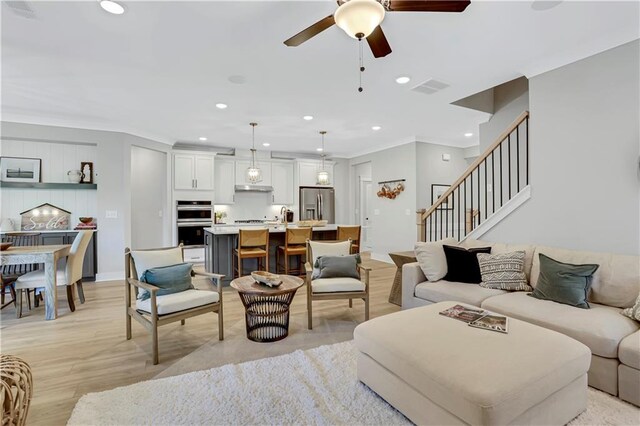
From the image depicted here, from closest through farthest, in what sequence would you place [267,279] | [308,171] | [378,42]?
1. [378,42]
2. [267,279]
3. [308,171]

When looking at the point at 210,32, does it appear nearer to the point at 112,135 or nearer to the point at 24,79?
the point at 24,79

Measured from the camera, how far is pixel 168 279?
9.78 feet

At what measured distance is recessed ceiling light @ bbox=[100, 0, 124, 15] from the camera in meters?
2.28

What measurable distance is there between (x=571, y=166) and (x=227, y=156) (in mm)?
6540

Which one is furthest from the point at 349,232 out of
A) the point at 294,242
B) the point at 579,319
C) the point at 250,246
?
the point at 579,319

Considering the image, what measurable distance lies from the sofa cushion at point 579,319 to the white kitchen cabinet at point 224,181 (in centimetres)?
626

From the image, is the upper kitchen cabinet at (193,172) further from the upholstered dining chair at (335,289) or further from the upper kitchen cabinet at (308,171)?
the upholstered dining chair at (335,289)

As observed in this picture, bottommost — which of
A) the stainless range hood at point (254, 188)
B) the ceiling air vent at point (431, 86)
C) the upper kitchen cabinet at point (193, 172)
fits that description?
the stainless range hood at point (254, 188)

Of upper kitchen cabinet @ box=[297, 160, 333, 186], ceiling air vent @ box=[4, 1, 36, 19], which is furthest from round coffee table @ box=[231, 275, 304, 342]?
upper kitchen cabinet @ box=[297, 160, 333, 186]

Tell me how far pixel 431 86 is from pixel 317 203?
16.1ft

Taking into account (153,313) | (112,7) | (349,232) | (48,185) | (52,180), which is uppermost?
(112,7)

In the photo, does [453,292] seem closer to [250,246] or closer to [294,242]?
[294,242]

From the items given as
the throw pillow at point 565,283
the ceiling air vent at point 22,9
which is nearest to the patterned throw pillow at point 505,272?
the throw pillow at point 565,283

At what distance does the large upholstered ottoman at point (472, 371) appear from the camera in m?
1.53
